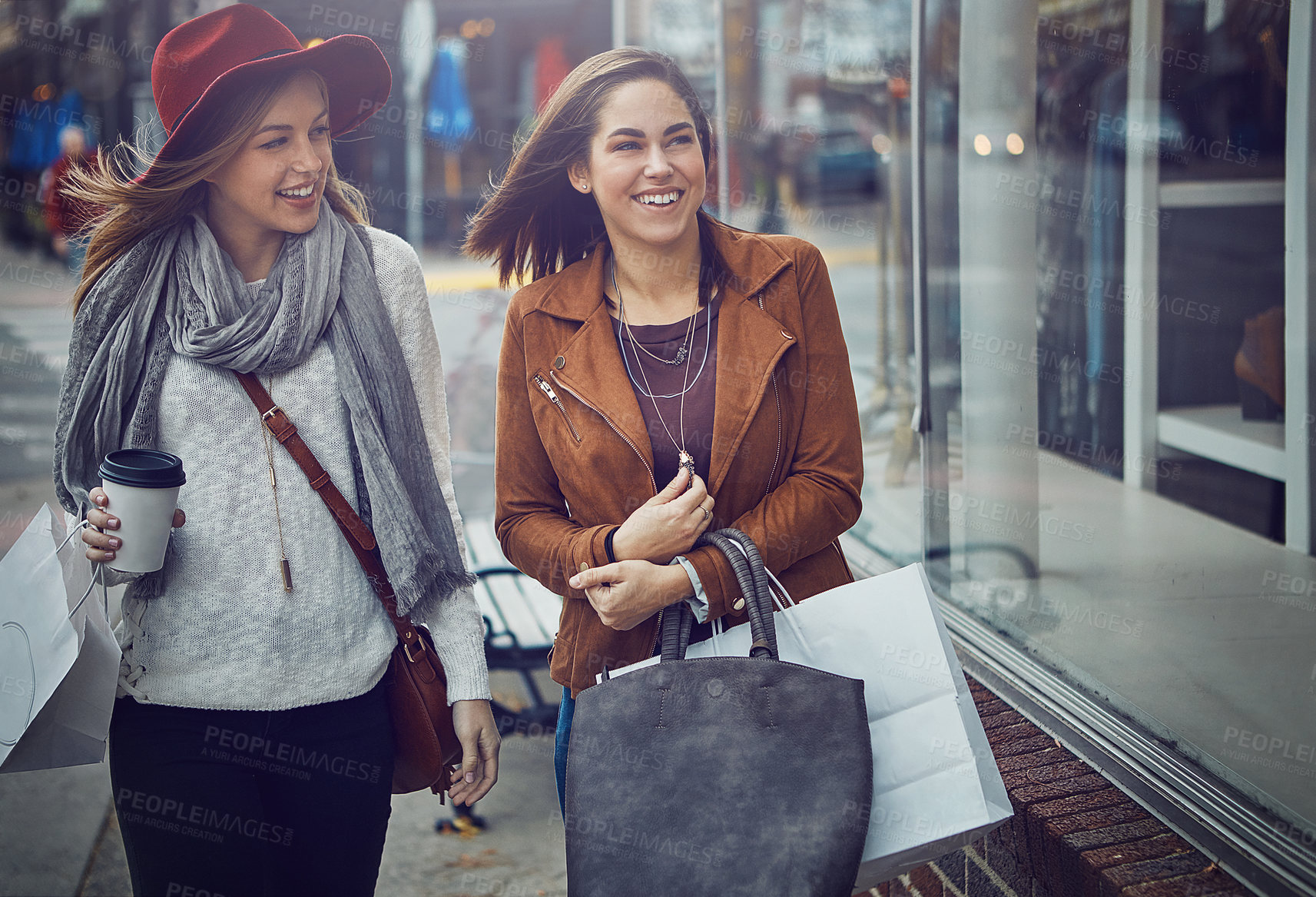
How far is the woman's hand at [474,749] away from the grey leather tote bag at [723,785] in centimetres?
44

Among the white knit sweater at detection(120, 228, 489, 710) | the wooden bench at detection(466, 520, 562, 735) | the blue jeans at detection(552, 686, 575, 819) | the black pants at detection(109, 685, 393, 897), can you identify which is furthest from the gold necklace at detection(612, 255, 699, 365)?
the wooden bench at detection(466, 520, 562, 735)

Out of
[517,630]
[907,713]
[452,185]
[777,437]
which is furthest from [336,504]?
[452,185]

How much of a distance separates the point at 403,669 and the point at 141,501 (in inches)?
21.8

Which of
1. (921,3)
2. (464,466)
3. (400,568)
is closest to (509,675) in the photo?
(400,568)

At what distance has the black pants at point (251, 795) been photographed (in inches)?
76.7

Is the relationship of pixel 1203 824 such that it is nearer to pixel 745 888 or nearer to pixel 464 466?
pixel 745 888

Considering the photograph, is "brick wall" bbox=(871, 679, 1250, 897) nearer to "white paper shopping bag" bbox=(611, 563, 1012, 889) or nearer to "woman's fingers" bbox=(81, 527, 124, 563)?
"white paper shopping bag" bbox=(611, 563, 1012, 889)

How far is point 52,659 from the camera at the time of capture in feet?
6.15

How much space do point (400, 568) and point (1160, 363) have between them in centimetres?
323

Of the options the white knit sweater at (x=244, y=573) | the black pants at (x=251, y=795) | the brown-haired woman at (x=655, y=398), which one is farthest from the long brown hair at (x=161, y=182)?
the black pants at (x=251, y=795)

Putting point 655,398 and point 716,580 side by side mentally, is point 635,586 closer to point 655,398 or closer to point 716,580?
point 716,580

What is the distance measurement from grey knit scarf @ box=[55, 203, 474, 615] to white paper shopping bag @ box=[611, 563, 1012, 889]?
0.55 metres

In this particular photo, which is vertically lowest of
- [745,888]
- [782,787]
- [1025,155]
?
[745,888]

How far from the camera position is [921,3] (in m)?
3.92
